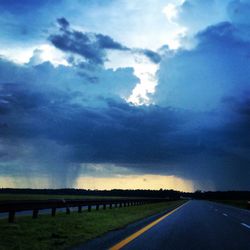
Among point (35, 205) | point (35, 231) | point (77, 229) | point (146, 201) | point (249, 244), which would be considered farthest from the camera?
point (146, 201)

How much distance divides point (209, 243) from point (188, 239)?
1.02m

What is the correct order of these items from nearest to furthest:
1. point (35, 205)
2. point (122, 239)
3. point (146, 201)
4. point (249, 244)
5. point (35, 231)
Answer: point (249, 244) → point (122, 239) → point (35, 231) → point (35, 205) → point (146, 201)

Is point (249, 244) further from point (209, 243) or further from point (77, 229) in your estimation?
point (77, 229)

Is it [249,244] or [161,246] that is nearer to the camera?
[161,246]

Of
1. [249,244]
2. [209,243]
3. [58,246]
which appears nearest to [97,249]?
[58,246]

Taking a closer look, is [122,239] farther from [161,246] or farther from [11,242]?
[11,242]

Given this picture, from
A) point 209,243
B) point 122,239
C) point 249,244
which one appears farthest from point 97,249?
point 249,244

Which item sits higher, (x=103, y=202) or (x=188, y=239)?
(x=103, y=202)

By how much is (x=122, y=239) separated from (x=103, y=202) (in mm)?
25398

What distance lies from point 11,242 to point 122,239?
3061 millimetres

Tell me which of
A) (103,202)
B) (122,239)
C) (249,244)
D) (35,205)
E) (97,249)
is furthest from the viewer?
(103,202)

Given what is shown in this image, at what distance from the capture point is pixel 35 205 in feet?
74.2

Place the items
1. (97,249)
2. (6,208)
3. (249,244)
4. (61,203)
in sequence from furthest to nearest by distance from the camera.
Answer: (61,203) < (6,208) < (249,244) < (97,249)

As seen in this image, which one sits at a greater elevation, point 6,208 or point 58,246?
point 6,208
